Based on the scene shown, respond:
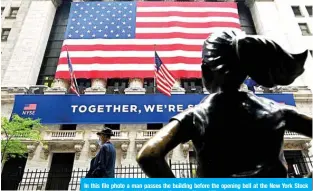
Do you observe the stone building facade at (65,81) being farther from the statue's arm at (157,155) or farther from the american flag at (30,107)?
the statue's arm at (157,155)

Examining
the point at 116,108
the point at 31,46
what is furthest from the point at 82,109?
the point at 31,46

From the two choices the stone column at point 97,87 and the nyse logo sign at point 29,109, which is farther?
the stone column at point 97,87

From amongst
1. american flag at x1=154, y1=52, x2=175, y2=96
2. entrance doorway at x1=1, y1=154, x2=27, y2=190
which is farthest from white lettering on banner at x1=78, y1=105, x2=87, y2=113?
american flag at x1=154, y1=52, x2=175, y2=96

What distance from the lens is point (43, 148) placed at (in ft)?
64.8

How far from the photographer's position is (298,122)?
179 cm

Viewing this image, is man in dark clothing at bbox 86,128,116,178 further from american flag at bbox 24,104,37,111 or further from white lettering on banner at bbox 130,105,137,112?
american flag at bbox 24,104,37,111

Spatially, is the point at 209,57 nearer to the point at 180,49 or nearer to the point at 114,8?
the point at 180,49

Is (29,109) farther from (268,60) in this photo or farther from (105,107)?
(268,60)

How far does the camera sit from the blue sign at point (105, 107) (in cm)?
2039

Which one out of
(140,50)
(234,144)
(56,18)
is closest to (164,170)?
(234,144)

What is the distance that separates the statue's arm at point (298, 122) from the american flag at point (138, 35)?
19.7m

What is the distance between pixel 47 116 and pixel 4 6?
16059 millimetres

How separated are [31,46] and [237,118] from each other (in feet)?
90.2

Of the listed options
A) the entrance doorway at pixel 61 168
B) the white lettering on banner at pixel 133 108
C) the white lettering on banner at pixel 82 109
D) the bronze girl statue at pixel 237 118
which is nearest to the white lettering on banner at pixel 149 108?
the white lettering on banner at pixel 133 108
